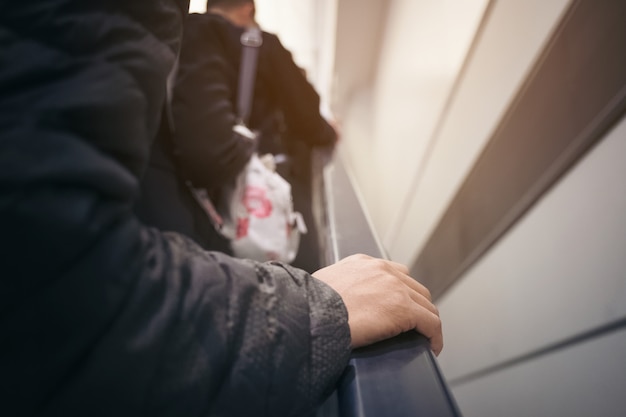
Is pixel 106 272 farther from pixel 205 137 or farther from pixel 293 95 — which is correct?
pixel 293 95

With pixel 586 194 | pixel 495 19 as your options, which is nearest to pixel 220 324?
pixel 586 194

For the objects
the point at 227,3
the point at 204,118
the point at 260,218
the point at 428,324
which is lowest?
the point at 260,218

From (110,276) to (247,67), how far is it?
2.57 feet

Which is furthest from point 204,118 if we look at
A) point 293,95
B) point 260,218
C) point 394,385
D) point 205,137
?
point 394,385

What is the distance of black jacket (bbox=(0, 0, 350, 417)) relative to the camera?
0.18 meters

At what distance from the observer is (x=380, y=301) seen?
337mm

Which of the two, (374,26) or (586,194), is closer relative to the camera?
(586,194)

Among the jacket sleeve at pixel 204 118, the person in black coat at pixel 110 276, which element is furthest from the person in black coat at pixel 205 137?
the person in black coat at pixel 110 276

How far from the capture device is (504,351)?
0.62 meters

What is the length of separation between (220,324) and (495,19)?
2.72 ft

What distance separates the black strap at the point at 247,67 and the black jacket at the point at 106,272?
585mm

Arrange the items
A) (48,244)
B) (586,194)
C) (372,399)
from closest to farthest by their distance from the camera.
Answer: (48,244) → (372,399) → (586,194)

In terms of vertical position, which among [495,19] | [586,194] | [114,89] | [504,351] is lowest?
[504,351]

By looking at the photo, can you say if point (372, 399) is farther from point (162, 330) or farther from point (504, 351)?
point (504, 351)
